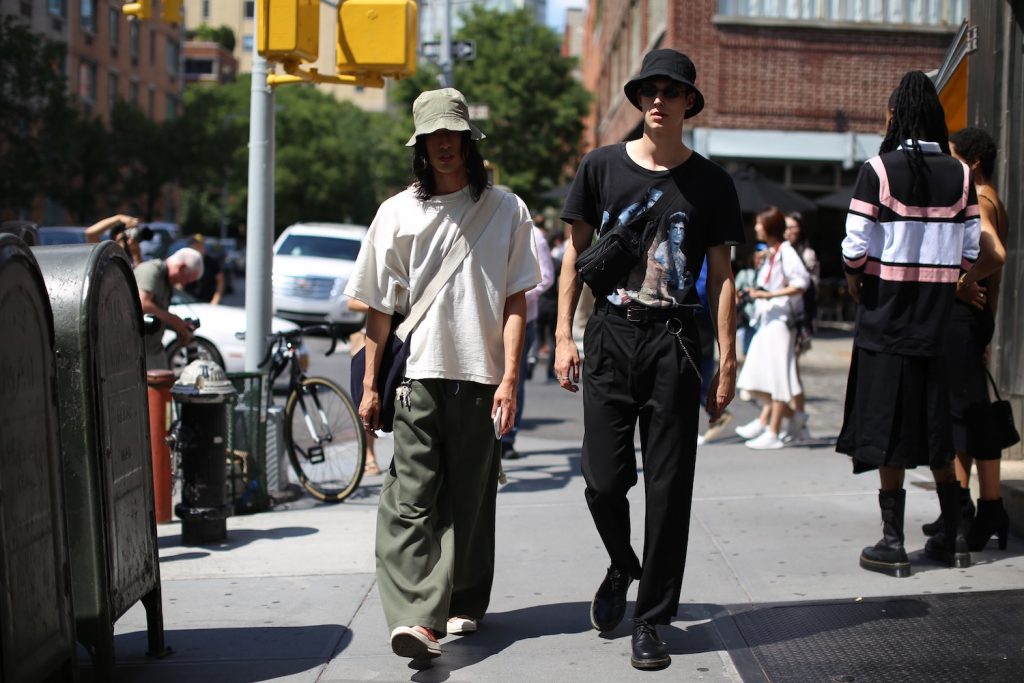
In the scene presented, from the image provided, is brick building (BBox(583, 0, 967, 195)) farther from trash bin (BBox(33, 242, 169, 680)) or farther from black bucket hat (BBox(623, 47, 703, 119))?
trash bin (BBox(33, 242, 169, 680))

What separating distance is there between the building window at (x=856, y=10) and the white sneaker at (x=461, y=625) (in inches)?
710

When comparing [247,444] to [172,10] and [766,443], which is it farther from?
[766,443]

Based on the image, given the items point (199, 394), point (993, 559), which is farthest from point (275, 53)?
point (993, 559)

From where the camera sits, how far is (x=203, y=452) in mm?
6797

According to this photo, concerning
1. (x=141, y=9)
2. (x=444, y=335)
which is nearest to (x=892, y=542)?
(x=444, y=335)

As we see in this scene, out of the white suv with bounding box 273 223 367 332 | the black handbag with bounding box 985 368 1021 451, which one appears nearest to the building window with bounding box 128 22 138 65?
the white suv with bounding box 273 223 367 332

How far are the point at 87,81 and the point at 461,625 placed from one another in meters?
56.8

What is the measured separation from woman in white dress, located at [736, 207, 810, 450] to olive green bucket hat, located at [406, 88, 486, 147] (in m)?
5.71

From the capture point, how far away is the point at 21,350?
378 centimetres

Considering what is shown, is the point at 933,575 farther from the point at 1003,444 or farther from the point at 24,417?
the point at 24,417

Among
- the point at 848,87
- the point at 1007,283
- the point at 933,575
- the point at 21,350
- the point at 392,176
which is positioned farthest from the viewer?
the point at 392,176

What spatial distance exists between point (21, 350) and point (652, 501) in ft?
7.27

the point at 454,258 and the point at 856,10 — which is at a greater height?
the point at 856,10

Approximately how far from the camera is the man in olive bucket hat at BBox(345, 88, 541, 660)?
4.79m
